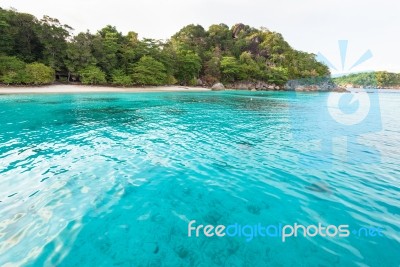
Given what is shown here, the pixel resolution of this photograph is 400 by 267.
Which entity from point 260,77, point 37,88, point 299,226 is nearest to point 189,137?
point 299,226

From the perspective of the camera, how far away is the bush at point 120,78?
47.6m

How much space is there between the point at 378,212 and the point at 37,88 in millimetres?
45690

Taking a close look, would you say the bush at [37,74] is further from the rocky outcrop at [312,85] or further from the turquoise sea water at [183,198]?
the rocky outcrop at [312,85]

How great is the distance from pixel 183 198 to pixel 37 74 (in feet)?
140

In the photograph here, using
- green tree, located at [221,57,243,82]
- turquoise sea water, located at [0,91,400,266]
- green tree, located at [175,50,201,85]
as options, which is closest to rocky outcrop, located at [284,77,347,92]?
green tree, located at [221,57,243,82]

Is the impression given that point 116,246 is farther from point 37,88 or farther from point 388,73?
point 388,73

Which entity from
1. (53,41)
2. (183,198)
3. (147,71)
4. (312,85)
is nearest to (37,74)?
(53,41)

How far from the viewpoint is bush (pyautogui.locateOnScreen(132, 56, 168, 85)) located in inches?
1981

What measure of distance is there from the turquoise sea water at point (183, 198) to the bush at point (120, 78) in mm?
38549

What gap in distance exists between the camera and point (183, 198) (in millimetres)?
6078

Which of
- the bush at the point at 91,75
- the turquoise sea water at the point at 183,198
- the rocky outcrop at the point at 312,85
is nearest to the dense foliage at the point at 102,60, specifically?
the bush at the point at 91,75

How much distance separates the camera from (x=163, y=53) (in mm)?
57469

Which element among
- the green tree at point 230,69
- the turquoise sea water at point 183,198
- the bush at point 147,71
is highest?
the green tree at point 230,69

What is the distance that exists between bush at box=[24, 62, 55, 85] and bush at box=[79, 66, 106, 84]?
18.4ft
